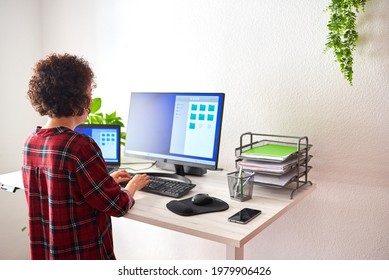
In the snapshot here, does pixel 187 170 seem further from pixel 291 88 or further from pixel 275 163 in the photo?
pixel 291 88

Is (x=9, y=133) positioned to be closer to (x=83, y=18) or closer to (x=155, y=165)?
(x=83, y=18)

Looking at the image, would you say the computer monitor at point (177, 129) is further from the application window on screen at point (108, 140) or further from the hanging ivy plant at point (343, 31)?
the hanging ivy plant at point (343, 31)

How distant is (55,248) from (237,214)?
0.63m

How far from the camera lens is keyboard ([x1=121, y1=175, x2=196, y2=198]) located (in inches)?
61.9

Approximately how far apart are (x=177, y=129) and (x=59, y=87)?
24.7 inches

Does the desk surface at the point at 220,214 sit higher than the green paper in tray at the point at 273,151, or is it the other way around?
the green paper in tray at the point at 273,151

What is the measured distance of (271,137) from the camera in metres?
1.91

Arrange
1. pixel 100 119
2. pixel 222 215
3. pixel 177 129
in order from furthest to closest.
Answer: pixel 100 119, pixel 177 129, pixel 222 215

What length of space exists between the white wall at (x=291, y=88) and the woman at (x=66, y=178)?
0.84 meters

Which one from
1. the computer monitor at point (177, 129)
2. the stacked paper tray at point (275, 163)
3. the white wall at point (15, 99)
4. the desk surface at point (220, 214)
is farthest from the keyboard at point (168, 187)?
the white wall at point (15, 99)

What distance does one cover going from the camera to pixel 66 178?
126 centimetres

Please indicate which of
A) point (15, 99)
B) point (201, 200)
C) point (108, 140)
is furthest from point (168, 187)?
point (15, 99)

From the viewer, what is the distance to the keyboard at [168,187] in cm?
157
